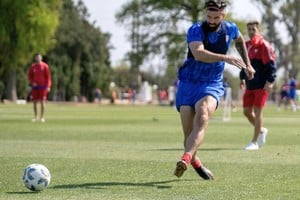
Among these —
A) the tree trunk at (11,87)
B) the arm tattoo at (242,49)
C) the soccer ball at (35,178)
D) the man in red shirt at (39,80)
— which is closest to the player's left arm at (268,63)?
the arm tattoo at (242,49)

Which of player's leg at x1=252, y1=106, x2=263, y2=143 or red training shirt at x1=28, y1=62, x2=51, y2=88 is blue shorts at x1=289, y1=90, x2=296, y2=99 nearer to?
red training shirt at x1=28, y1=62, x2=51, y2=88

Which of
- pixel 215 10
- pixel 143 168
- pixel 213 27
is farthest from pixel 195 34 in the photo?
pixel 143 168

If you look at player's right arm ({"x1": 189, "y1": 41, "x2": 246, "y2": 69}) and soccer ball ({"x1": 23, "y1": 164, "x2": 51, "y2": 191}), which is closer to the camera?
soccer ball ({"x1": 23, "y1": 164, "x2": 51, "y2": 191})

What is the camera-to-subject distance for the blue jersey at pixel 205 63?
8797 millimetres

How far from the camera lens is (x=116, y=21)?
59031mm

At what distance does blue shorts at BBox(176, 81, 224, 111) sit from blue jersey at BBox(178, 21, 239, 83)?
6 cm

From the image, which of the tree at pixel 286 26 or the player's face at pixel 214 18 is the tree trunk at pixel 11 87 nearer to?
the tree at pixel 286 26

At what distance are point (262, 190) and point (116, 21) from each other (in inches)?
2039

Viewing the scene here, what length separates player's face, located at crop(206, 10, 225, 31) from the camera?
8.62 meters

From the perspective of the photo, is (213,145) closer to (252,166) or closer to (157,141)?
(157,141)

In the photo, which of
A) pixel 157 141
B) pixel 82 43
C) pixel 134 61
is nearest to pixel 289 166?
pixel 157 141

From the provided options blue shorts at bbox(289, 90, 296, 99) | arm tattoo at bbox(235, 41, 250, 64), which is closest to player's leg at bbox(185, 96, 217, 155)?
arm tattoo at bbox(235, 41, 250, 64)

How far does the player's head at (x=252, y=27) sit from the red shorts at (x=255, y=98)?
1.02 metres

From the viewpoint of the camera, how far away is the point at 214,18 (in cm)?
865
